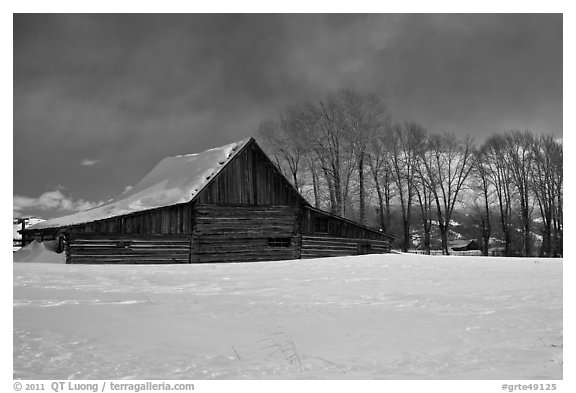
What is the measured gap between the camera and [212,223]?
77.9ft

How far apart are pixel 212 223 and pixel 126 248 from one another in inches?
175

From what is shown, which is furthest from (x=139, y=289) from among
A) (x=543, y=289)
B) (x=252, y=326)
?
(x=543, y=289)

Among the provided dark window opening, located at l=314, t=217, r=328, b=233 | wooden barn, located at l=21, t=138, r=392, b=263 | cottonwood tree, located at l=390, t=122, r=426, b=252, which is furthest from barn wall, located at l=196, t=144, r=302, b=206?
cottonwood tree, located at l=390, t=122, r=426, b=252

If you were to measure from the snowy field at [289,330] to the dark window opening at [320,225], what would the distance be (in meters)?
15.0

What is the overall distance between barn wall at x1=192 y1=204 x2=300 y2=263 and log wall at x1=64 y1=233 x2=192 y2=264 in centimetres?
84

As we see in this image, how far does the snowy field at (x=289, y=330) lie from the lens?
4938 mm

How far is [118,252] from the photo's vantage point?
70.8 feet

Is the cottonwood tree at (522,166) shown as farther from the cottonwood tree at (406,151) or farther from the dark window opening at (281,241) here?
the dark window opening at (281,241)

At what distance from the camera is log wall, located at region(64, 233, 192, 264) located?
21047mm

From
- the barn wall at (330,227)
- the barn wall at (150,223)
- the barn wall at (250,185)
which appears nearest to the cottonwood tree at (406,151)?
the barn wall at (330,227)

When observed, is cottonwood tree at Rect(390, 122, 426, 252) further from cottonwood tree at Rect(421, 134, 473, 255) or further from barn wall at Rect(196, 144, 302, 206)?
barn wall at Rect(196, 144, 302, 206)

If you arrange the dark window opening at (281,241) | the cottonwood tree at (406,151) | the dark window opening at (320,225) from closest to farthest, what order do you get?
the dark window opening at (281,241)
the dark window opening at (320,225)
the cottonwood tree at (406,151)

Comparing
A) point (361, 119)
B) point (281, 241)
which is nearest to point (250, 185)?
point (281, 241)
